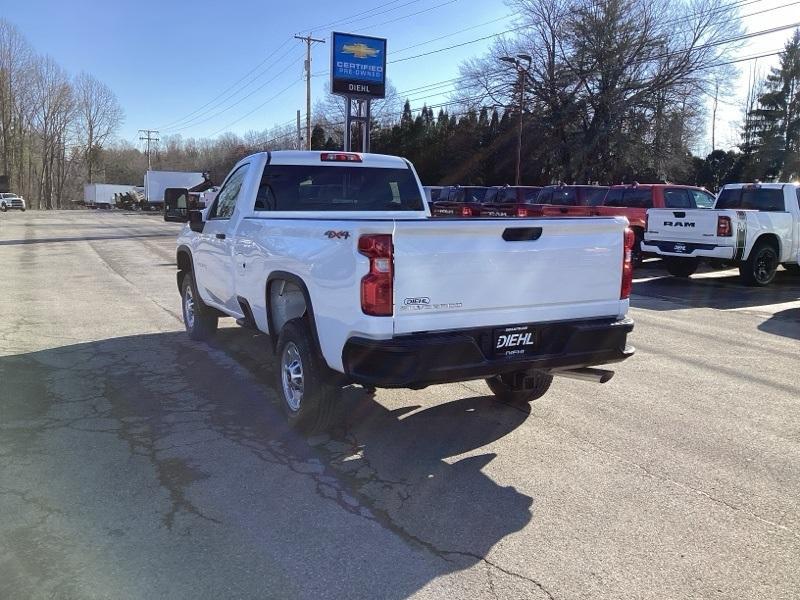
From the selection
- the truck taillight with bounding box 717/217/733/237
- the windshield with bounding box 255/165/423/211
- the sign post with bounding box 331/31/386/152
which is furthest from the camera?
the sign post with bounding box 331/31/386/152

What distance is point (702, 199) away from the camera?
55.4ft

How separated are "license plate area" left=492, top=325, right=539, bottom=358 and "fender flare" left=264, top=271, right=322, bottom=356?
1.21m

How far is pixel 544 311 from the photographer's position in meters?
4.28

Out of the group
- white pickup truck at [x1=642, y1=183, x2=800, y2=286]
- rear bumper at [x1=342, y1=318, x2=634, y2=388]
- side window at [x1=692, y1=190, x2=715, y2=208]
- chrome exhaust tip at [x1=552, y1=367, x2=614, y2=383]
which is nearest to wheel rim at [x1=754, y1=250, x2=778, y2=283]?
white pickup truck at [x1=642, y1=183, x2=800, y2=286]

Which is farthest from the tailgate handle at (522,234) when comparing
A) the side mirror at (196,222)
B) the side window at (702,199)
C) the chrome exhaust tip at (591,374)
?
the side window at (702,199)

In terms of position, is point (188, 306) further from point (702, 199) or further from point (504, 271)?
point (702, 199)

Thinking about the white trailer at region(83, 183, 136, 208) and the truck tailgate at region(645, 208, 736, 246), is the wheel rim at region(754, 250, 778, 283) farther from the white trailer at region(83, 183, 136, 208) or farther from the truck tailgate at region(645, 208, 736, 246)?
the white trailer at region(83, 183, 136, 208)

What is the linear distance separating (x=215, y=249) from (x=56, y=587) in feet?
13.9

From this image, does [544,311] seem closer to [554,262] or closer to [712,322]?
[554,262]

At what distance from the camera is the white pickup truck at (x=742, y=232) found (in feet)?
42.0

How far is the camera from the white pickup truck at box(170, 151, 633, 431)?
3793 mm

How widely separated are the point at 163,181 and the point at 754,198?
5854cm

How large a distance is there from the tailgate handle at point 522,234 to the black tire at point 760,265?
428 inches

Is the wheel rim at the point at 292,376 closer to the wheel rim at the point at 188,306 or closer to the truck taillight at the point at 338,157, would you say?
the truck taillight at the point at 338,157
